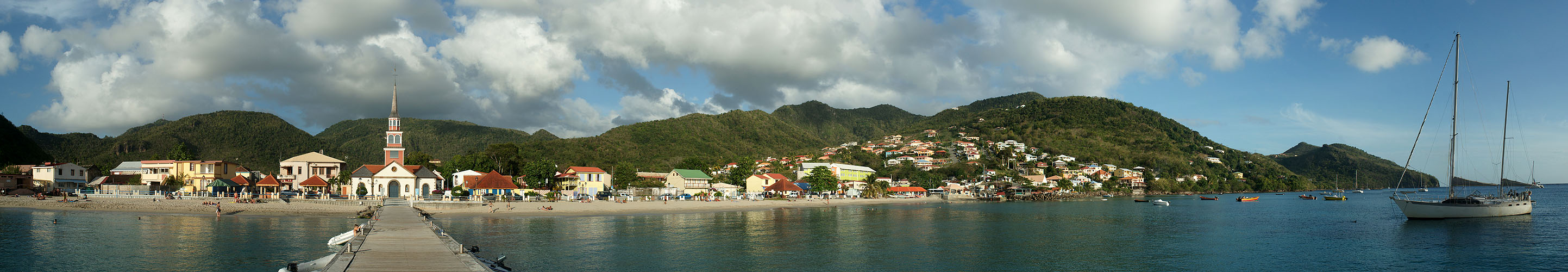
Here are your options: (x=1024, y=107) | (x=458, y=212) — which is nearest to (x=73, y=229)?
(x=458, y=212)

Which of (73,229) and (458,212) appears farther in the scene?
(458,212)

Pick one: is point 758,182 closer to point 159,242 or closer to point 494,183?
point 494,183

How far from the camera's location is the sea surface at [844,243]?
2308 cm

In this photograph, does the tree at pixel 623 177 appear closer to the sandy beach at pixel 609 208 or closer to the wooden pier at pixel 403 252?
the sandy beach at pixel 609 208

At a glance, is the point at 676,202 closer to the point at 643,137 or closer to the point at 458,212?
the point at 458,212

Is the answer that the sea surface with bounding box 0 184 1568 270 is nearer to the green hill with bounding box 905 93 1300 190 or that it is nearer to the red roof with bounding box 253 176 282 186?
the red roof with bounding box 253 176 282 186

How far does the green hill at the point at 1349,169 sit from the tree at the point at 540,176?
145m

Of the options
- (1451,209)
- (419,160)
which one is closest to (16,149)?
(419,160)

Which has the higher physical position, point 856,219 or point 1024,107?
point 1024,107

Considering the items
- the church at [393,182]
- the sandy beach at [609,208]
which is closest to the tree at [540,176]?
the church at [393,182]

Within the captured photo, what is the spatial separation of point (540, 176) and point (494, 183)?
5.69 metres

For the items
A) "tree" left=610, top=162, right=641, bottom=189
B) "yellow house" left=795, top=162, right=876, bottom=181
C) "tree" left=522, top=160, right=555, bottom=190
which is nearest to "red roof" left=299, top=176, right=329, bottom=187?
"tree" left=522, top=160, right=555, bottom=190

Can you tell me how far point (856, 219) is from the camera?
44.9 metres

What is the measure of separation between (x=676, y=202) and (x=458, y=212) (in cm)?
1736
